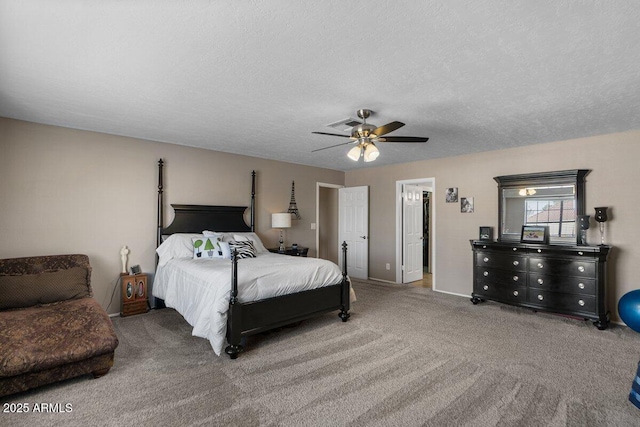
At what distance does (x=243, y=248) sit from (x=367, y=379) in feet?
8.20

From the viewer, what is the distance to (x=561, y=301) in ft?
13.6

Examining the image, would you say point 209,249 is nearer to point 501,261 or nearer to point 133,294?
point 133,294

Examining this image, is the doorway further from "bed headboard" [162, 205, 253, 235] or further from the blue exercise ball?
the blue exercise ball

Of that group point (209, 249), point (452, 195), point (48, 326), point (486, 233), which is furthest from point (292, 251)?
point (48, 326)

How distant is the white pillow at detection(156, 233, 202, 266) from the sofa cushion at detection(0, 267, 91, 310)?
96 cm

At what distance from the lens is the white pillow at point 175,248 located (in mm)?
4402

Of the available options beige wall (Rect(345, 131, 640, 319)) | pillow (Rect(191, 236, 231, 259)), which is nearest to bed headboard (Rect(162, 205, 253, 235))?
pillow (Rect(191, 236, 231, 259))

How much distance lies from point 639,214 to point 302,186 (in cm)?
494

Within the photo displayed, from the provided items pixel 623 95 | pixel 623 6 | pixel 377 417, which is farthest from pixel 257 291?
pixel 623 95

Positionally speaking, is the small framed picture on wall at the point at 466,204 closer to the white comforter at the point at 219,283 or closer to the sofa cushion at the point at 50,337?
the white comforter at the point at 219,283

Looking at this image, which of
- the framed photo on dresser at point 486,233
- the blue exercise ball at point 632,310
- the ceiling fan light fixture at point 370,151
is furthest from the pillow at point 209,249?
the blue exercise ball at point 632,310

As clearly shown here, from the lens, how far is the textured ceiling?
178cm

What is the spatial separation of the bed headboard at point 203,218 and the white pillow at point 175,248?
0.69 feet

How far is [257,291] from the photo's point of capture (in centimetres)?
328
